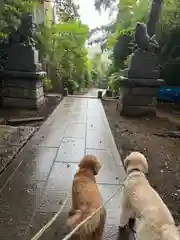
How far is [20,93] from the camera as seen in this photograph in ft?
21.6

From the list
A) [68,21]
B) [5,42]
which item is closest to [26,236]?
[5,42]

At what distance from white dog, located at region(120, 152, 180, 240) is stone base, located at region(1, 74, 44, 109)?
508 cm

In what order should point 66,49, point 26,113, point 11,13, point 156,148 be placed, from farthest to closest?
point 66,49 < point 26,113 < point 11,13 < point 156,148

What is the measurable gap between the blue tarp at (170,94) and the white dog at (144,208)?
7.29 m

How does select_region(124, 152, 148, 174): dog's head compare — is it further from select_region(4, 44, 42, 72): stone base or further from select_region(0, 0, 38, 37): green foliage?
select_region(4, 44, 42, 72): stone base

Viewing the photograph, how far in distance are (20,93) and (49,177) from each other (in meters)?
4.29

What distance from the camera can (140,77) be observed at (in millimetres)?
6652

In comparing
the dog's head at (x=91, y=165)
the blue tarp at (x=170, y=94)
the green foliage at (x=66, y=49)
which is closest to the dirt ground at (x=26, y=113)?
the dog's head at (x=91, y=165)

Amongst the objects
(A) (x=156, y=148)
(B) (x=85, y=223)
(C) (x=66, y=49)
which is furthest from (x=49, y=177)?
(C) (x=66, y=49)

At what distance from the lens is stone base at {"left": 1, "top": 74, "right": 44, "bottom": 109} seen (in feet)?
21.3

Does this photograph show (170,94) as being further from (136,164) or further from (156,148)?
(136,164)

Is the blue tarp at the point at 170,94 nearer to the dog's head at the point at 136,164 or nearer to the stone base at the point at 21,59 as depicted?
the stone base at the point at 21,59

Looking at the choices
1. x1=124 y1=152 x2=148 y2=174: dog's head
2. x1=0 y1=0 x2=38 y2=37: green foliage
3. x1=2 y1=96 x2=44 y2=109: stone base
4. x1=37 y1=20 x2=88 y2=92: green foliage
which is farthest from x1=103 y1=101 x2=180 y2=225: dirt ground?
x1=37 y1=20 x2=88 y2=92: green foliage

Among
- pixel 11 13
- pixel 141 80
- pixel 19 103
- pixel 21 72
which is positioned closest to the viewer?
pixel 11 13
